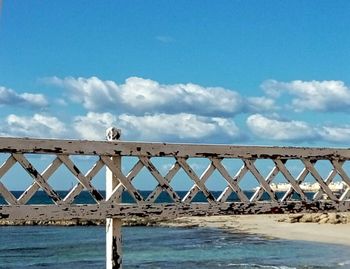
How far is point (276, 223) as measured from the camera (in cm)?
4303

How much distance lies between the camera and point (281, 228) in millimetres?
39625

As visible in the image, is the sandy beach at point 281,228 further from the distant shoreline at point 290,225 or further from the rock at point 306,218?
the rock at point 306,218

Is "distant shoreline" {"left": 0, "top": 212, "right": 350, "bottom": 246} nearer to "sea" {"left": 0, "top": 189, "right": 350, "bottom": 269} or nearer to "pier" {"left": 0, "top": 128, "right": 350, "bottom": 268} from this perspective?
"sea" {"left": 0, "top": 189, "right": 350, "bottom": 269}

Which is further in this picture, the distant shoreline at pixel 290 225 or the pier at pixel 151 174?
the distant shoreline at pixel 290 225

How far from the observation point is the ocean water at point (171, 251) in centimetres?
2341

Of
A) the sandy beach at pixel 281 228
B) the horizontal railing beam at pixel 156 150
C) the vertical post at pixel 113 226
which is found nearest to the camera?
the horizontal railing beam at pixel 156 150

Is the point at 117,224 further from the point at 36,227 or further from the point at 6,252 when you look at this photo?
the point at 36,227

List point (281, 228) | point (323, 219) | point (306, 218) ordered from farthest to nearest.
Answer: point (306, 218)
point (323, 219)
point (281, 228)

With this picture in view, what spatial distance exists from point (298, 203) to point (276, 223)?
3622 centimetres

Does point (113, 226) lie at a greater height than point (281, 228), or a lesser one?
lesser

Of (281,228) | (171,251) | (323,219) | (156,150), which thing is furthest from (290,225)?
(156,150)

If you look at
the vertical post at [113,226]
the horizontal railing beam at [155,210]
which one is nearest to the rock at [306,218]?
A: the horizontal railing beam at [155,210]

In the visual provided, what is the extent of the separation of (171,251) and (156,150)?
21714 millimetres

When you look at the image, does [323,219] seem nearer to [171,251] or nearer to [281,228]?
[281,228]
